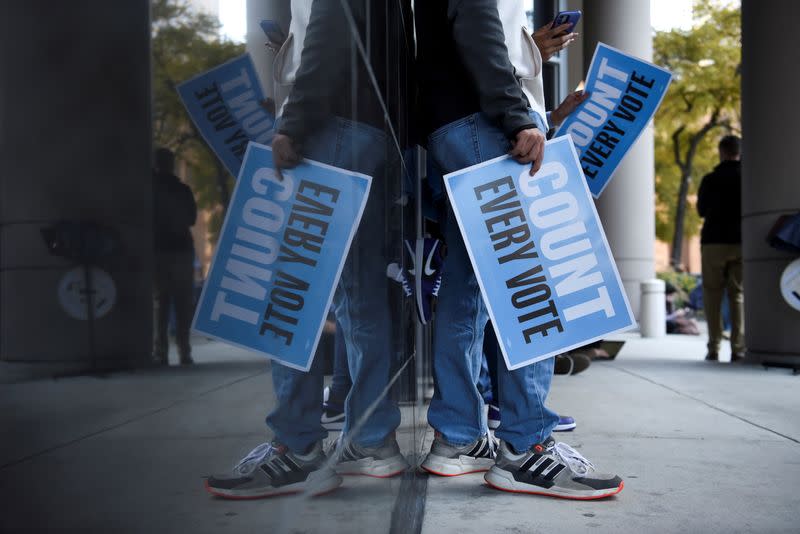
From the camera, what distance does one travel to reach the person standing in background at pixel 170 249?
0.50 metres

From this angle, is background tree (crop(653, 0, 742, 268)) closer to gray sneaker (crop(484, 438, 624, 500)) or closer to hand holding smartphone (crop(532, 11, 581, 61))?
hand holding smartphone (crop(532, 11, 581, 61))

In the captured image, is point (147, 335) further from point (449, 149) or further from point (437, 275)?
point (437, 275)

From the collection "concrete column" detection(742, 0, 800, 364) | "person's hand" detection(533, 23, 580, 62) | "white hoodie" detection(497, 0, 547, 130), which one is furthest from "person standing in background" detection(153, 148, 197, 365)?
"concrete column" detection(742, 0, 800, 364)

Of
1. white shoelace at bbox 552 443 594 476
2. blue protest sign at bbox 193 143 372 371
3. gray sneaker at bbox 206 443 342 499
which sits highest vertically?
blue protest sign at bbox 193 143 372 371

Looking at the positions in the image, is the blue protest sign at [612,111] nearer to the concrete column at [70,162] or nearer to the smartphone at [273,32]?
the smartphone at [273,32]

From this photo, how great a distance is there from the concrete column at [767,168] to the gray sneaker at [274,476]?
6.13 metres

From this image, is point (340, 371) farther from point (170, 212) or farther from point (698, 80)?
point (698, 80)

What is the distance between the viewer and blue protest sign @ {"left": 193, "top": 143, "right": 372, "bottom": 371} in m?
0.64

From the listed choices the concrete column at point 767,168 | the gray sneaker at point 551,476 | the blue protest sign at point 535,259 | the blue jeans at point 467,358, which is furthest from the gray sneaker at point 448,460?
the concrete column at point 767,168

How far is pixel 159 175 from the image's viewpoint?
503 millimetres

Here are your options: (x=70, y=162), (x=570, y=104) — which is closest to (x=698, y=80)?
(x=570, y=104)

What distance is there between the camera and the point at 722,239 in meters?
7.20

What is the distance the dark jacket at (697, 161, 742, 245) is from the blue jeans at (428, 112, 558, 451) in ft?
17.2

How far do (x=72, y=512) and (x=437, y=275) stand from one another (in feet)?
8.42
